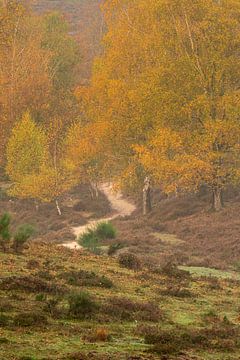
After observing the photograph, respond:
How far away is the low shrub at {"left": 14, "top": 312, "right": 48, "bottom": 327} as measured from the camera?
12102 millimetres

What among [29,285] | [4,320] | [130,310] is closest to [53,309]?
[4,320]

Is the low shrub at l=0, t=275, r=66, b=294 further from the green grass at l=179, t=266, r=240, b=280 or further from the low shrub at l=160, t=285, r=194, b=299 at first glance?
the green grass at l=179, t=266, r=240, b=280

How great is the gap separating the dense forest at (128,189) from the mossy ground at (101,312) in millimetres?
59

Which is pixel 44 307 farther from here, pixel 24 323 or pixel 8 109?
pixel 8 109

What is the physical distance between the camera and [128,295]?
17.9 metres

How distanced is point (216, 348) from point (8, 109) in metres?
48.1

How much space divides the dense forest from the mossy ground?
6cm

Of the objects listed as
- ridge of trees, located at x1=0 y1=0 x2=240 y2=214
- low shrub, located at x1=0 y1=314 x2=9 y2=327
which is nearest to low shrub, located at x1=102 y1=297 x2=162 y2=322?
low shrub, located at x1=0 y1=314 x2=9 y2=327

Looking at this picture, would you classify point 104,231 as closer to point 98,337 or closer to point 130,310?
point 130,310

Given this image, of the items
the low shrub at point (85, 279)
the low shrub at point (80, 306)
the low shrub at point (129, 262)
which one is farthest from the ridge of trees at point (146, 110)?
the low shrub at point (80, 306)

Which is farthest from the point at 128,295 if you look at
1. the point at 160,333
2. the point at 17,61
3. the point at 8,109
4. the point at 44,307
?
the point at 17,61

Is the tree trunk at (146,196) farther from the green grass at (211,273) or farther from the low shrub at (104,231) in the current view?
the green grass at (211,273)

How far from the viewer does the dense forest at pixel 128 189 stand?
13.4 metres

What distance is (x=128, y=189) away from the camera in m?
52.2
